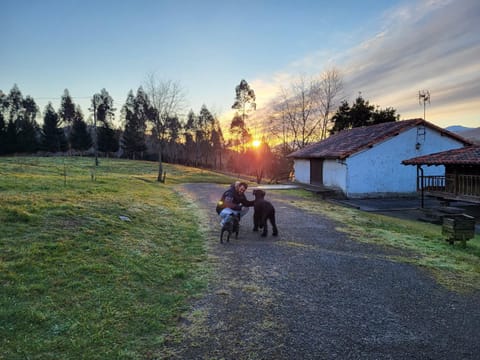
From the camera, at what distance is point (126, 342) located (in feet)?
10.3

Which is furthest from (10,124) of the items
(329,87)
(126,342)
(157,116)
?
(126,342)

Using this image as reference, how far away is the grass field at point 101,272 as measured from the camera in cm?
314

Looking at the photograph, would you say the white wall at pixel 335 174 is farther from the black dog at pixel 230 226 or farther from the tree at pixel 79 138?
the tree at pixel 79 138

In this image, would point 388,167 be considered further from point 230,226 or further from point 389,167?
point 230,226

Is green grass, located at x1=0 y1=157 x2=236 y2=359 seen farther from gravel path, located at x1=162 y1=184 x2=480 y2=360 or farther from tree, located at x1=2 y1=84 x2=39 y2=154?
tree, located at x1=2 y1=84 x2=39 y2=154

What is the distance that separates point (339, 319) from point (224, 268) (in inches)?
93.8

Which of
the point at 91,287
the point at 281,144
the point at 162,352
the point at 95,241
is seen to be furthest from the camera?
the point at 281,144

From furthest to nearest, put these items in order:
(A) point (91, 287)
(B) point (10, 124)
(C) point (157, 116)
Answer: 1. (B) point (10, 124)
2. (C) point (157, 116)
3. (A) point (91, 287)

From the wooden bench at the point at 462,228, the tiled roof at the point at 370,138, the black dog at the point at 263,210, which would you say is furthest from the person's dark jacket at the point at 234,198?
the tiled roof at the point at 370,138

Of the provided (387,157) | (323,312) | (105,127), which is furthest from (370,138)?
(105,127)

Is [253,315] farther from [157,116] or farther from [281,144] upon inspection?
[281,144]

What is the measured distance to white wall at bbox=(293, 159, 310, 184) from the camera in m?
24.8

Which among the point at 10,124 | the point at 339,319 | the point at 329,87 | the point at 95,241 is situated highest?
the point at 329,87

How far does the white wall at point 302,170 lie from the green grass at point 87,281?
18.1 m
